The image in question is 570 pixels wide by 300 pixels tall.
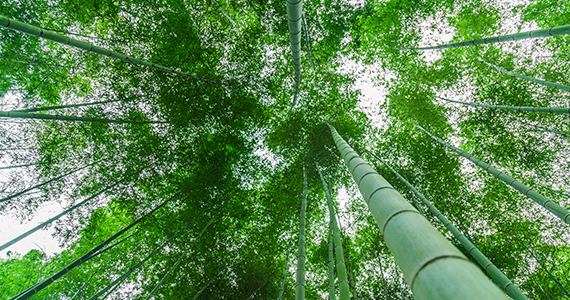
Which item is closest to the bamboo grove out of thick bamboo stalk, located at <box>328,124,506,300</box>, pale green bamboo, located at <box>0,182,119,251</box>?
pale green bamboo, located at <box>0,182,119,251</box>

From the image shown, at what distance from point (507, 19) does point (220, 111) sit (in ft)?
24.6

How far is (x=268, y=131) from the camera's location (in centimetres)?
600

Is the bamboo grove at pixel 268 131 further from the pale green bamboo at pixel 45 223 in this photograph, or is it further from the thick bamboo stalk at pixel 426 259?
the thick bamboo stalk at pixel 426 259

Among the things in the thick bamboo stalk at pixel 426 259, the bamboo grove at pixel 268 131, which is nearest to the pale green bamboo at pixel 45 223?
the bamboo grove at pixel 268 131

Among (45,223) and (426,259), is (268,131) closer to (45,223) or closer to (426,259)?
(45,223)

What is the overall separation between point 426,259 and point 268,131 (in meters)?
5.52

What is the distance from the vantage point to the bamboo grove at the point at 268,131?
4.59 m

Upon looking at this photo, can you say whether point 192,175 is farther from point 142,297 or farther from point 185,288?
point 142,297

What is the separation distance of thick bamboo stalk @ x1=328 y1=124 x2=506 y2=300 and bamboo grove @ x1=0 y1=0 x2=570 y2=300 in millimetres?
3236

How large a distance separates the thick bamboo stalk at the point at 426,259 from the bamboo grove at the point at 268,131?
324cm

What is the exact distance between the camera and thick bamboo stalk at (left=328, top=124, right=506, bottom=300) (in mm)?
505

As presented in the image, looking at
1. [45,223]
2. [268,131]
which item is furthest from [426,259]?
[45,223]

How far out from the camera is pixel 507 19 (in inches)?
210

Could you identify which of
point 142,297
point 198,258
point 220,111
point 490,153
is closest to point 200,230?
point 198,258
